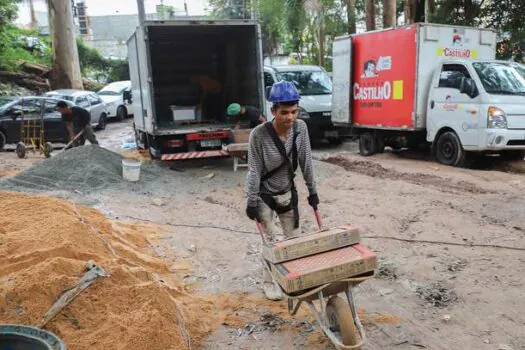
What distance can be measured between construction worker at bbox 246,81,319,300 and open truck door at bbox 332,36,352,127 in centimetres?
896

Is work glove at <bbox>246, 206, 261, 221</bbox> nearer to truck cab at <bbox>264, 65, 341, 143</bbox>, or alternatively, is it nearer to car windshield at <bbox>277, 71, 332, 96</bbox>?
truck cab at <bbox>264, 65, 341, 143</bbox>

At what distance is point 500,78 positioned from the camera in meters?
9.53

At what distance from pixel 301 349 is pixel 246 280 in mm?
1378

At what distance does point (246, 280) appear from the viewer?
485cm

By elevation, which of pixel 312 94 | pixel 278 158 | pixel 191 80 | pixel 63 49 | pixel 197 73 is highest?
pixel 63 49

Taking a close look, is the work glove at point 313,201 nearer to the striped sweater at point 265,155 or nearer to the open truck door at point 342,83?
the striped sweater at point 265,155

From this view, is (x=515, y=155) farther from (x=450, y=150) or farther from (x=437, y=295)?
(x=437, y=295)

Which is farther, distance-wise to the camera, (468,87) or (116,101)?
(116,101)

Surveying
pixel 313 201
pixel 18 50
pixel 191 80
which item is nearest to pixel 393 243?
pixel 313 201

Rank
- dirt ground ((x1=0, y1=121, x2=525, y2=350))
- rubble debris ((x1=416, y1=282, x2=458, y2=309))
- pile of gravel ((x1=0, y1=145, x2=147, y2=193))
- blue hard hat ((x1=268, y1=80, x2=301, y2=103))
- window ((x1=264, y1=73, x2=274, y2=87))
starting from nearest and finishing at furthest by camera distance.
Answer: blue hard hat ((x1=268, y1=80, x2=301, y2=103)) < dirt ground ((x1=0, y1=121, x2=525, y2=350)) < rubble debris ((x1=416, y1=282, x2=458, y2=309)) < pile of gravel ((x1=0, y1=145, x2=147, y2=193)) < window ((x1=264, y1=73, x2=274, y2=87))

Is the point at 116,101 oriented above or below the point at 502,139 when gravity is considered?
above

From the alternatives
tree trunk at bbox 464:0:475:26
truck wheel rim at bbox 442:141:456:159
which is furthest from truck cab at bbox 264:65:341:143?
tree trunk at bbox 464:0:475:26

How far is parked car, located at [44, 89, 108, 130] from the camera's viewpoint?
18.7 meters

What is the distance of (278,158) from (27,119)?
43.4ft
